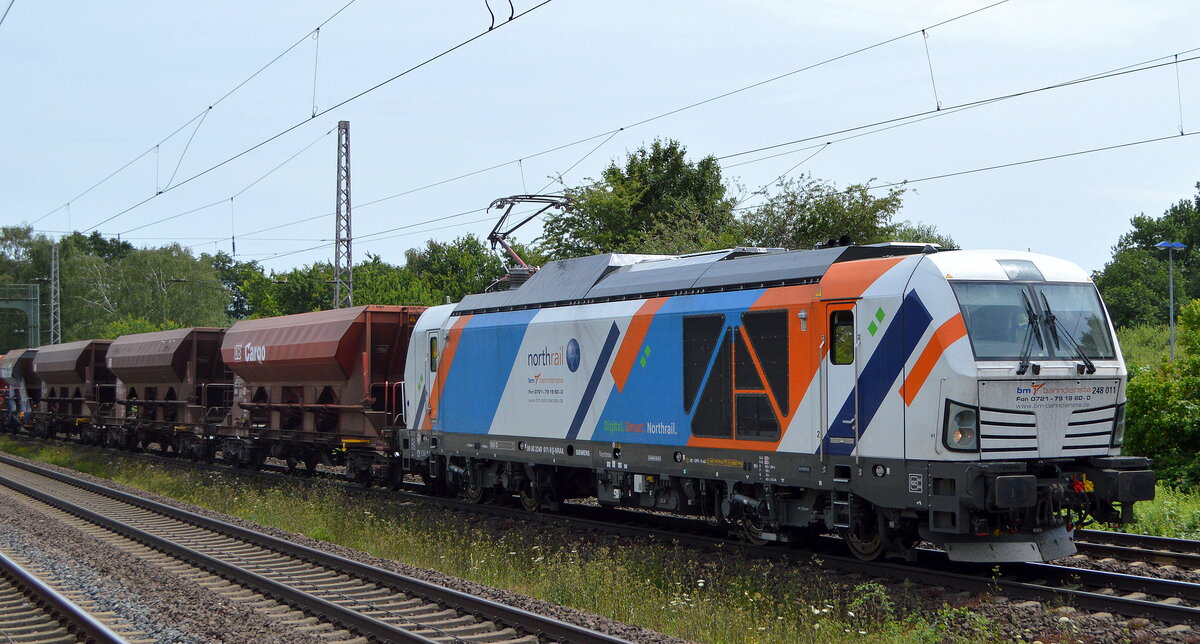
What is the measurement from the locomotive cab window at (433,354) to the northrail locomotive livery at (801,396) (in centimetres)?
14

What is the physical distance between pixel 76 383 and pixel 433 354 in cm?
2328

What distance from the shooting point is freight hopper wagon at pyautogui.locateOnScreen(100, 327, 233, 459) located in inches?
1095

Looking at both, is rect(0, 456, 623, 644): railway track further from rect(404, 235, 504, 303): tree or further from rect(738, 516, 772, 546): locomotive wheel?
rect(404, 235, 504, 303): tree

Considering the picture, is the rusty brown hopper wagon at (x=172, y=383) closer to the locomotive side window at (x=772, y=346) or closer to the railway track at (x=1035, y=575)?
the railway track at (x=1035, y=575)

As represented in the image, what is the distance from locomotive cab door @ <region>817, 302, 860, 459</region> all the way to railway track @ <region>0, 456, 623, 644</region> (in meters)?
3.47

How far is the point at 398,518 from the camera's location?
55.3 ft

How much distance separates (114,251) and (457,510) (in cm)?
10927

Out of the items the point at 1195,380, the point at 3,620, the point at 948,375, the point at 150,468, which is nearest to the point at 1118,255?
the point at 1195,380

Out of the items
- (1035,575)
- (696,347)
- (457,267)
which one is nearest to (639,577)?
(696,347)

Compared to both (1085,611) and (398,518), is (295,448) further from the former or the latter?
(1085,611)

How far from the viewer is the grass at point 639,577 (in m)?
9.10

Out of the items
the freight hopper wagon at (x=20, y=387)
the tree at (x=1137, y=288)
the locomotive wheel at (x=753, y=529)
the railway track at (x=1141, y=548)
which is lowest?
the railway track at (x=1141, y=548)

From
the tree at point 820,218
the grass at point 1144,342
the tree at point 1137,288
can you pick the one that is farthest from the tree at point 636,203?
the tree at point 1137,288

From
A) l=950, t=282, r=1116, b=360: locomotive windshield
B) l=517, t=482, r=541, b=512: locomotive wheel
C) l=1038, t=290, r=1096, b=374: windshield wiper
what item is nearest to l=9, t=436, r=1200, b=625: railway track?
l=517, t=482, r=541, b=512: locomotive wheel
